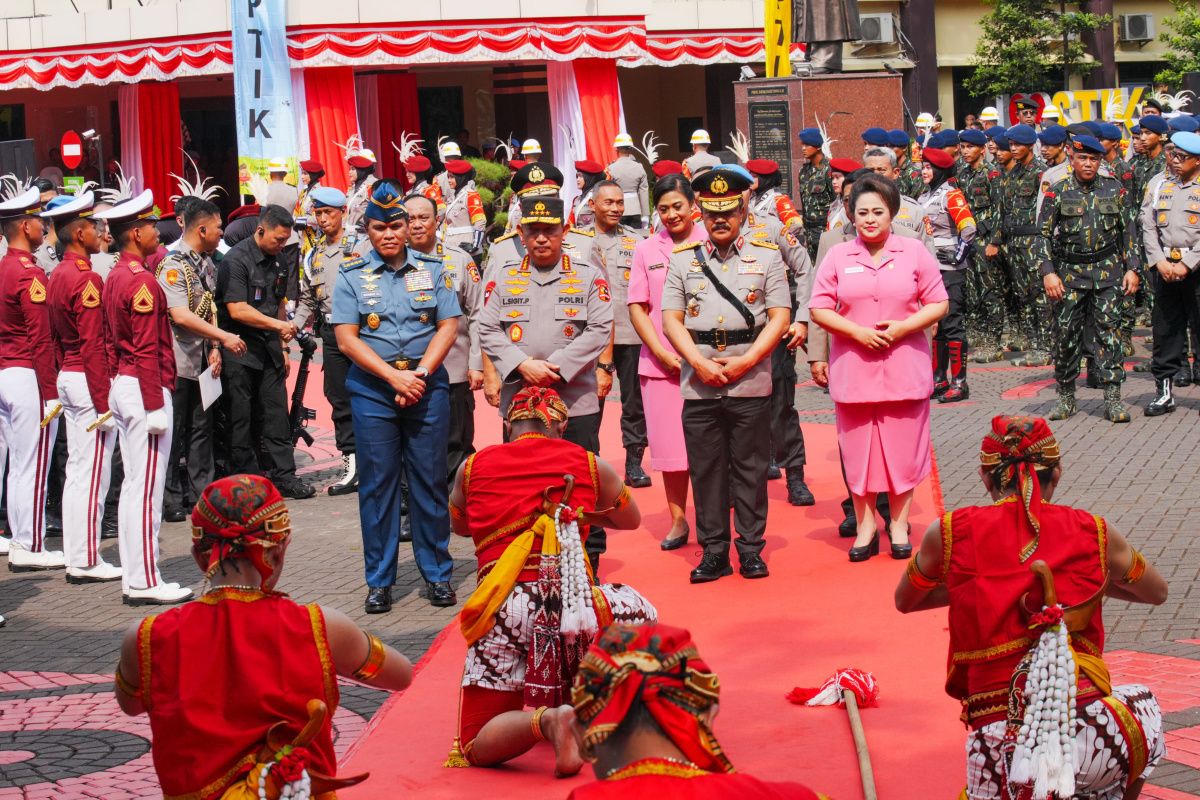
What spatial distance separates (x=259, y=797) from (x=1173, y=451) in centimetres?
864

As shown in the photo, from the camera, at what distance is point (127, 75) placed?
25.3 m

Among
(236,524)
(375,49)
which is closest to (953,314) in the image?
(236,524)

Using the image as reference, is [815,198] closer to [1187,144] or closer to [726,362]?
[1187,144]

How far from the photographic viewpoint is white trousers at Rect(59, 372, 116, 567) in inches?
361

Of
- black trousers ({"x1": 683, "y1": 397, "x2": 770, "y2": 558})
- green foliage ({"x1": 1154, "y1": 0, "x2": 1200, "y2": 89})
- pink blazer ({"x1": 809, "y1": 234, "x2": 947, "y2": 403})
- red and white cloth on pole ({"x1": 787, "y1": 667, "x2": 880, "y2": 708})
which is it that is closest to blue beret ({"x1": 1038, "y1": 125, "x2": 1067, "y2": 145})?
pink blazer ({"x1": 809, "y1": 234, "x2": 947, "y2": 403})

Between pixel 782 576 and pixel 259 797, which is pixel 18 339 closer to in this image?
pixel 782 576

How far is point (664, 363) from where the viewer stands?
8953 mm

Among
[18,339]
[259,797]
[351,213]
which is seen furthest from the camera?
[351,213]

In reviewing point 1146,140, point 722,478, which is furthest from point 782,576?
point 1146,140

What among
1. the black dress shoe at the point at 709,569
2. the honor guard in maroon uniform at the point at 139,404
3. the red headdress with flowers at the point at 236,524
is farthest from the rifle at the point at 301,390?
the red headdress with flowers at the point at 236,524

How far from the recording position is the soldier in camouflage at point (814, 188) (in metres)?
17.6

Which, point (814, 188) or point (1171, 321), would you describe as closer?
point (1171, 321)

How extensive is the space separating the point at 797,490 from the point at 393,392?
3.13 m

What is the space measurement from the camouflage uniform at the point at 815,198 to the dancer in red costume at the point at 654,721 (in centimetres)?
1500
